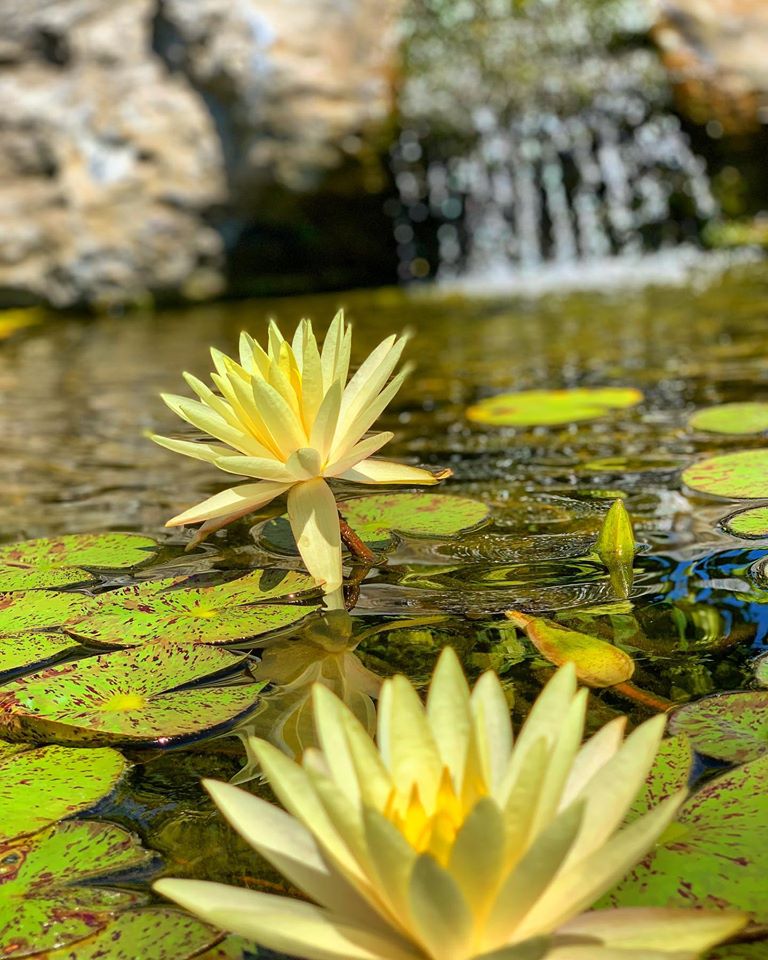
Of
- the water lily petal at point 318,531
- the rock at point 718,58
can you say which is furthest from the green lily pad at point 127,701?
the rock at point 718,58

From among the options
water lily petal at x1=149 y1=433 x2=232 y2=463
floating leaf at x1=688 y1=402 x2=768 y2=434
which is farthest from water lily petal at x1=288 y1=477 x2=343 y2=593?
floating leaf at x1=688 y1=402 x2=768 y2=434

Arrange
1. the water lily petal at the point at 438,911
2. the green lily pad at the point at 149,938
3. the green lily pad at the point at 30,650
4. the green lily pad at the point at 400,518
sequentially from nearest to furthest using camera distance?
the water lily petal at the point at 438,911, the green lily pad at the point at 149,938, the green lily pad at the point at 30,650, the green lily pad at the point at 400,518

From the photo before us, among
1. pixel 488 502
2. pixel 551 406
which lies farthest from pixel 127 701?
pixel 551 406

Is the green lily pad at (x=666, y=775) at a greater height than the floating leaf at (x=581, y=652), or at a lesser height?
lesser

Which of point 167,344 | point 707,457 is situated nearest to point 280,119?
point 167,344

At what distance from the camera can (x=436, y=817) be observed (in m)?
0.60

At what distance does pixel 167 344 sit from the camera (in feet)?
13.8

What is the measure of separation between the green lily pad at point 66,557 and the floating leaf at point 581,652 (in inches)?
24.5

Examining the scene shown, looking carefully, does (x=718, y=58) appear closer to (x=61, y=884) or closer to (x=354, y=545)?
(x=354, y=545)

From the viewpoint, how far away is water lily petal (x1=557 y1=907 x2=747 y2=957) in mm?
575

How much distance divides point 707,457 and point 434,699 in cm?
129

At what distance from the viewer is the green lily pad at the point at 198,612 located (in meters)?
1.20

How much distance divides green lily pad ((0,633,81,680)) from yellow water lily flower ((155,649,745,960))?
606 millimetres

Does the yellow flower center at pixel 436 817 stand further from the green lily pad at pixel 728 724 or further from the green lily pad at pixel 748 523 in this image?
the green lily pad at pixel 748 523
